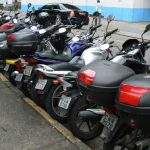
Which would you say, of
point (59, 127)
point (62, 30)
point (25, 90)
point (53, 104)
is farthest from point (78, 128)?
point (25, 90)

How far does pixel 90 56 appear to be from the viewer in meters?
5.32

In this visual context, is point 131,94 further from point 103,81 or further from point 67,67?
point 67,67

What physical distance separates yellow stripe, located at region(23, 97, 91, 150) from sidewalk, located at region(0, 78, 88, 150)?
0.11 ft

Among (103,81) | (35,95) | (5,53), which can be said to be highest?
(103,81)

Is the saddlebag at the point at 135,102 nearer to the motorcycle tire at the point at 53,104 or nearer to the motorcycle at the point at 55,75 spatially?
the motorcycle at the point at 55,75

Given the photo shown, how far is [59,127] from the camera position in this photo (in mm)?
5141

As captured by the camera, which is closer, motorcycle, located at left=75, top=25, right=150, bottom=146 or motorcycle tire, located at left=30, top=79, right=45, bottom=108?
motorcycle, located at left=75, top=25, right=150, bottom=146

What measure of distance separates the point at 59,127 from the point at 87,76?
1984 millimetres

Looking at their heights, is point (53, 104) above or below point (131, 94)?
below

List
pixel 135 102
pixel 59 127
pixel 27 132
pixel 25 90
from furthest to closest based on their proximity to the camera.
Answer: pixel 25 90
pixel 59 127
pixel 27 132
pixel 135 102

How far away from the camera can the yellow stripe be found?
15.0 feet

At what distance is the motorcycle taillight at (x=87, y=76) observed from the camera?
326 cm

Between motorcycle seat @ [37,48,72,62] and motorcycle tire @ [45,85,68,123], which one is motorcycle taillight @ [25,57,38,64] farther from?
motorcycle tire @ [45,85,68,123]

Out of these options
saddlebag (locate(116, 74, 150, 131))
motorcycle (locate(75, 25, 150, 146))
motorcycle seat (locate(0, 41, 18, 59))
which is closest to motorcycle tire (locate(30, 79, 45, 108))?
motorcycle seat (locate(0, 41, 18, 59))
